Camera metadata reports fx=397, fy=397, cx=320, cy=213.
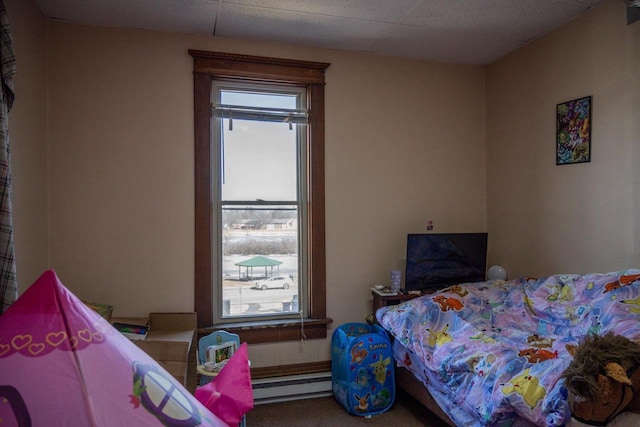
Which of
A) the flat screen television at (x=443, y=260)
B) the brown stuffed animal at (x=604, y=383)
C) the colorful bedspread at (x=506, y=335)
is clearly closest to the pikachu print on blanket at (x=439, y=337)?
the colorful bedspread at (x=506, y=335)

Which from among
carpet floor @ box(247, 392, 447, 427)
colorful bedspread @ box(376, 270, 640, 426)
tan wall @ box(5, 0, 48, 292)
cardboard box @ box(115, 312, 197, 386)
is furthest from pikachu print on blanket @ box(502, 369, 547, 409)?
tan wall @ box(5, 0, 48, 292)

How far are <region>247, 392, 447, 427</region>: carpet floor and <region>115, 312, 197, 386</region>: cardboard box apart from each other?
26.3 inches

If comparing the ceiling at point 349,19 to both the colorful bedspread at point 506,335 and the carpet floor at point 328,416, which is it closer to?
the colorful bedspread at point 506,335

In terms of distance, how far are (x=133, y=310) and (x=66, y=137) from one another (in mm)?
1240

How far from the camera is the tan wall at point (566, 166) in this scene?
7.79ft

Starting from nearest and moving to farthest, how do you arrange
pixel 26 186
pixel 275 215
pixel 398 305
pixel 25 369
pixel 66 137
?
pixel 25 369
pixel 26 186
pixel 66 137
pixel 398 305
pixel 275 215

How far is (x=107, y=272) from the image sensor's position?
2695mm

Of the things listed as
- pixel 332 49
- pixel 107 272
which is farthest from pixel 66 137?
pixel 332 49

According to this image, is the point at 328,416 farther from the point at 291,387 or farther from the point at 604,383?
the point at 604,383

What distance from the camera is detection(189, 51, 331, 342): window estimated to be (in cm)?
286

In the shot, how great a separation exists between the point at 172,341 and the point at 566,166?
2801mm

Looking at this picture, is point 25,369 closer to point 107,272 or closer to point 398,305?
point 107,272

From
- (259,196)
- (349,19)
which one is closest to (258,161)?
(259,196)

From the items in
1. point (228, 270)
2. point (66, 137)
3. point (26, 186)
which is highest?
point (66, 137)
